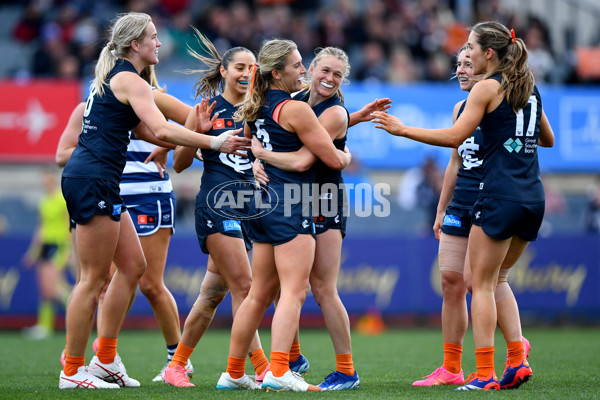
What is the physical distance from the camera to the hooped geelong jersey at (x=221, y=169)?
19.4ft

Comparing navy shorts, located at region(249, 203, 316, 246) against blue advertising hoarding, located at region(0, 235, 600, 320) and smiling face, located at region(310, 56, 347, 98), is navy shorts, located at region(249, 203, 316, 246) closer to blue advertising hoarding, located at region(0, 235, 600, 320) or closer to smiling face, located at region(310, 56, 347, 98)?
smiling face, located at region(310, 56, 347, 98)

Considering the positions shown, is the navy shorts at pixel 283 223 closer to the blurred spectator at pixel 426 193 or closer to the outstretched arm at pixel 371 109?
the outstretched arm at pixel 371 109

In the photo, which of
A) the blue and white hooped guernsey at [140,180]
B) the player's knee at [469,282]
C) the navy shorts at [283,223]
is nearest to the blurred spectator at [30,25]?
the blue and white hooped guernsey at [140,180]

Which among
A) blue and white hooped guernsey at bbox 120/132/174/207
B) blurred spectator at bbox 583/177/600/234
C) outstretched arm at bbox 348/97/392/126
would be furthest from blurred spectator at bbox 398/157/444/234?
outstretched arm at bbox 348/97/392/126

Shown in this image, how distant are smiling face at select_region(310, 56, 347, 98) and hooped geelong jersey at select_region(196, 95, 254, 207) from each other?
0.90 m

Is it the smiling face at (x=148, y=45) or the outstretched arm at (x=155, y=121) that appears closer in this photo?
the outstretched arm at (x=155, y=121)

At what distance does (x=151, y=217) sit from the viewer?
6.59m

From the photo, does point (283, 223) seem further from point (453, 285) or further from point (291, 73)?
point (453, 285)

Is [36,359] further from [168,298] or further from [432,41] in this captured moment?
[432,41]

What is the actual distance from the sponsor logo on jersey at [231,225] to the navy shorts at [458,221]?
5.28 ft

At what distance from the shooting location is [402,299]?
41.4 ft

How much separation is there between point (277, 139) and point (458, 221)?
5.42 feet

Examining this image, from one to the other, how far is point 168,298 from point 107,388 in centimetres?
105

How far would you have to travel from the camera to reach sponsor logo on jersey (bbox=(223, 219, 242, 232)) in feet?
19.2
